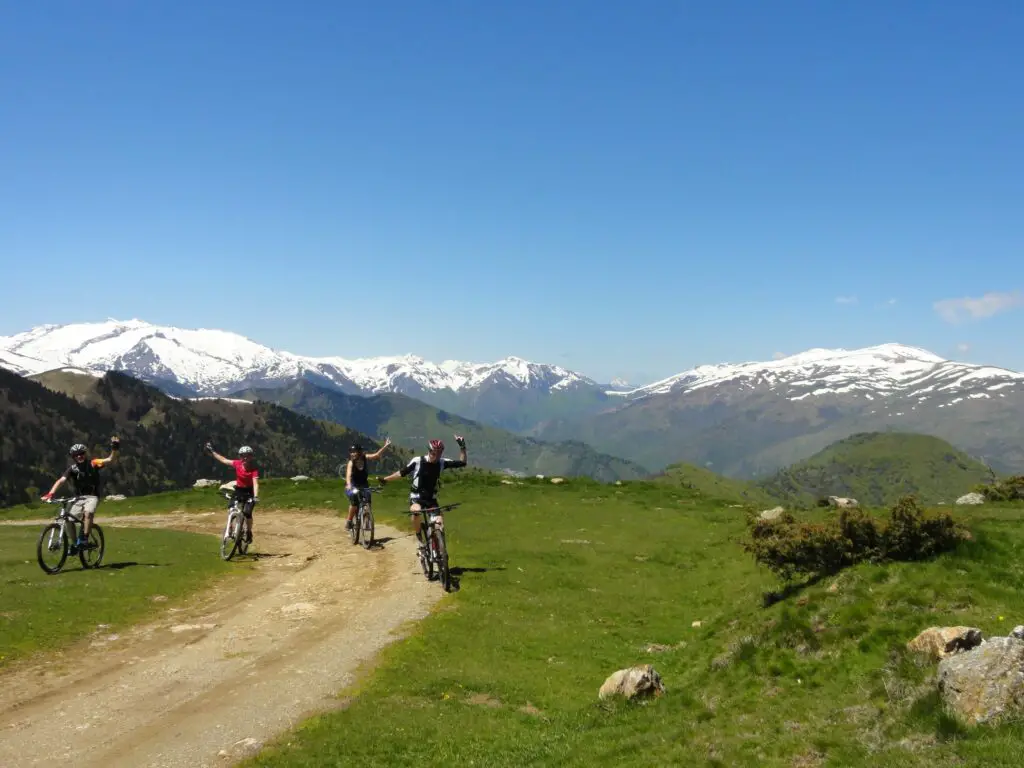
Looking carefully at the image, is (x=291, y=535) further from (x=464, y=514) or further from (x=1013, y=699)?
(x=1013, y=699)

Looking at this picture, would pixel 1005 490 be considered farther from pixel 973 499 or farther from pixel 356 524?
pixel 356 524

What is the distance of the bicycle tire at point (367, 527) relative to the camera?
3075 centimetres


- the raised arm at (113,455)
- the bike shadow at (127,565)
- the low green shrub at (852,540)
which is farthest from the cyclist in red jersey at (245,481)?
the low green shrub at (852,540)

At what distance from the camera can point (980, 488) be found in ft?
128

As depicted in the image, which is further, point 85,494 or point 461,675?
point 85,494

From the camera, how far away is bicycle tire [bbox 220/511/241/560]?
27.7 m

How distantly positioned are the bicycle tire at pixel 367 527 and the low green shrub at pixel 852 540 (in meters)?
18.1

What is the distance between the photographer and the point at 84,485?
2414cm

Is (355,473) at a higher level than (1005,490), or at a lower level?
higher

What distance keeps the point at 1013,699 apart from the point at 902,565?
7.96 metres

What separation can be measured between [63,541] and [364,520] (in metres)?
12.2

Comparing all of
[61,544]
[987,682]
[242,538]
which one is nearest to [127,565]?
[61,544]

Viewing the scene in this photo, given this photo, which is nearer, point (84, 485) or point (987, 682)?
point (987, 682)

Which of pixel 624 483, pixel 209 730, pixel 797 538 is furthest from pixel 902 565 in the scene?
pixel 624 483
